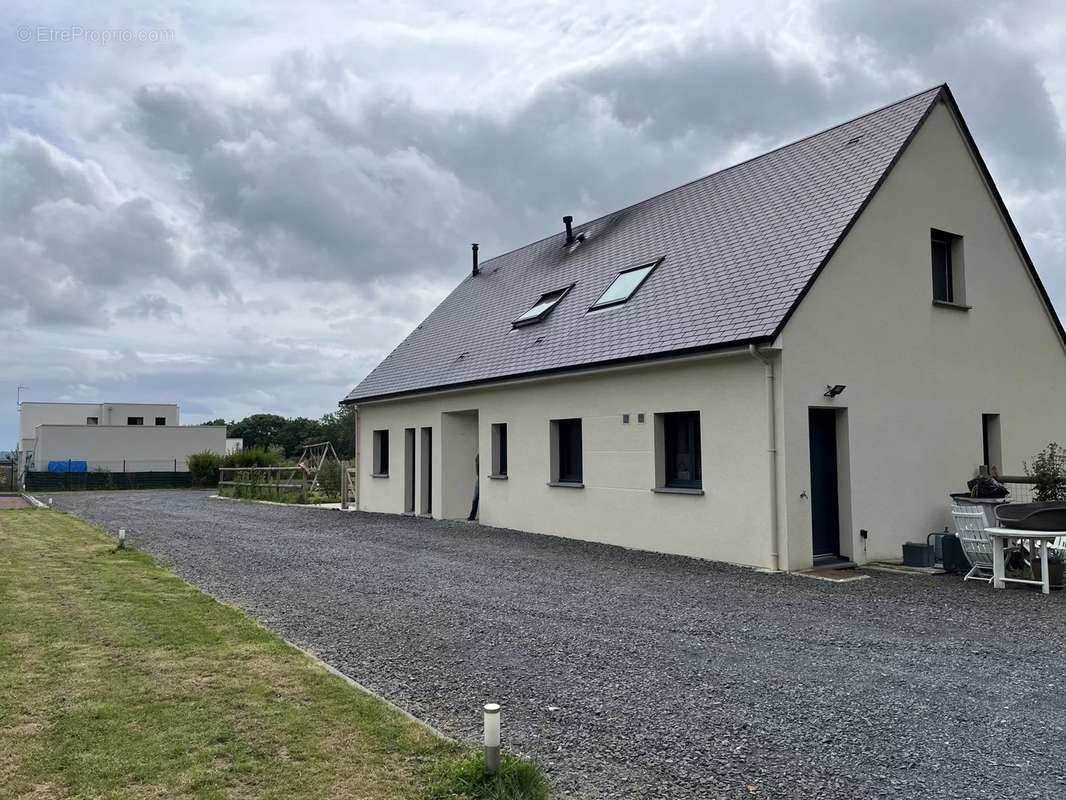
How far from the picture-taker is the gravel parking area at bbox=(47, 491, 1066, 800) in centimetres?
419

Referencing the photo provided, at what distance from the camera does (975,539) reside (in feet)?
32.8

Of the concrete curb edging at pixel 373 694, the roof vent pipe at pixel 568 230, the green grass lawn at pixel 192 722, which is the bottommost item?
the concrete curb edging at pixel 373 694

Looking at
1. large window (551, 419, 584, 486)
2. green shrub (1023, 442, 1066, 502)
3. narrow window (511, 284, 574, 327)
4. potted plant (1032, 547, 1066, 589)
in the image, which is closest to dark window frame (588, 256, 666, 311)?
narrow window (511, 284, 574, 327)

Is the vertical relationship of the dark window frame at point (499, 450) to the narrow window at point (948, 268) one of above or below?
below

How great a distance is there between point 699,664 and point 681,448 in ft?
22.1

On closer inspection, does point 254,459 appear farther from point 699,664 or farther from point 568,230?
point 699,664

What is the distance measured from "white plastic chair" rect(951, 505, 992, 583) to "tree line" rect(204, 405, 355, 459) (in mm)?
49026

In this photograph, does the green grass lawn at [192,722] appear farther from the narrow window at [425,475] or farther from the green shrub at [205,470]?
the green shrub at [205,470]

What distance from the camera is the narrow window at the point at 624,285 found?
15016 millimetres

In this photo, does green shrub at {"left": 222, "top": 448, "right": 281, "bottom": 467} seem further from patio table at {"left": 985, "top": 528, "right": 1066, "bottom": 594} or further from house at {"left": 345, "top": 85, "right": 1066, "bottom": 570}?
patio table at {"left": 985, "top": 528, "right": 1066, "bottom": 594}

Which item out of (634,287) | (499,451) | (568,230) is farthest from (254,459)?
(634,287)

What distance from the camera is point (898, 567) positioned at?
1112cm

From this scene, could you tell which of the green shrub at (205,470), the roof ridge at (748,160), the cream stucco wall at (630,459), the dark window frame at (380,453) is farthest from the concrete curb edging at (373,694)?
the green shrub at (205,470)

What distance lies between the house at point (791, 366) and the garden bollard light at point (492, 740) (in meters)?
7.82
